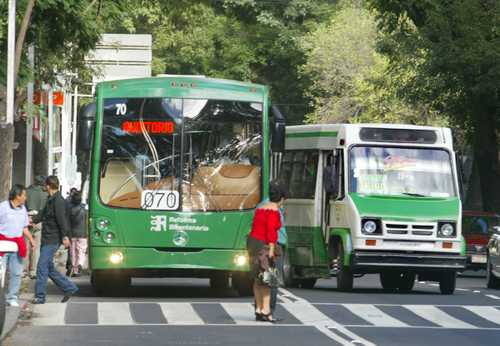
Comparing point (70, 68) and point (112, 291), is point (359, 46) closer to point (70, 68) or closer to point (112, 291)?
point (70, 68)

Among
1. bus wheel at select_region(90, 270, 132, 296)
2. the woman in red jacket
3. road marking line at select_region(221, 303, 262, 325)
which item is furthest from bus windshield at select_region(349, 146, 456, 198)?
the woman in red jacket

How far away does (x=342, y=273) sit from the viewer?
2608cm

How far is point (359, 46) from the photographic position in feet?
257

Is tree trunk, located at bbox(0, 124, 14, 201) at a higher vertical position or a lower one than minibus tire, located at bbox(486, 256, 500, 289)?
higher

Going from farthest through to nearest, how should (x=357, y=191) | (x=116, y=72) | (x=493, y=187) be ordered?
(x=116, y=72), (x=493, y=187), (x=357, y=191)

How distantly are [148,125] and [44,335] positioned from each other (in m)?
6.70

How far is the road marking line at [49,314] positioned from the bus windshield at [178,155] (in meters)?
2.32

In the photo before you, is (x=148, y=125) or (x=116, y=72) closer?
(x=148, y=125)

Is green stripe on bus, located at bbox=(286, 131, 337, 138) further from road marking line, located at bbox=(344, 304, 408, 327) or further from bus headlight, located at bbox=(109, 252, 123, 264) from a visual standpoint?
bus headlight, located at bbox=(109, 252, 123, 264)

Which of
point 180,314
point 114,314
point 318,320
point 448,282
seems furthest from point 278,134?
point 448,282

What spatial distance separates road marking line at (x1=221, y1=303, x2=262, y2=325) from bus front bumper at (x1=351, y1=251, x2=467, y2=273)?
3673 millimetres

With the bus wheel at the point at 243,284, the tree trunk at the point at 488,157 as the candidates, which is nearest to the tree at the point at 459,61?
the tree trunk at the point at 488,157

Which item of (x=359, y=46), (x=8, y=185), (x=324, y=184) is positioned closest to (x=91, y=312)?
(x=8, y=185)

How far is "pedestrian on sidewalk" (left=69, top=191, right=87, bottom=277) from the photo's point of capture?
31406mm
